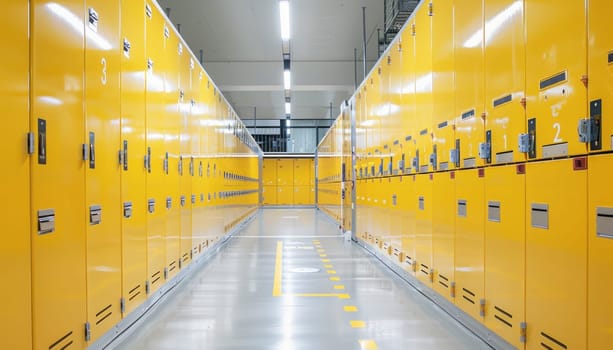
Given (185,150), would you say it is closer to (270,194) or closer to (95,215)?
(95,215)

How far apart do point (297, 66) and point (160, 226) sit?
11.2 m

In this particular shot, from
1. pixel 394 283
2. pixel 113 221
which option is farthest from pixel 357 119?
pixel 113 221

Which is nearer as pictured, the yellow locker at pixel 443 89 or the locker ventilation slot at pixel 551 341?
the locker ventilation slot at pixel 551 341

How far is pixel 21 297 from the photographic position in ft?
7.36

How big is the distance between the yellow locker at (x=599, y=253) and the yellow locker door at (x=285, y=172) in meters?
24.7

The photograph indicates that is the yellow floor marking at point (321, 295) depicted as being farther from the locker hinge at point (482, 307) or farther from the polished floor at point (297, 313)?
the locker hinge at point (482, 307)

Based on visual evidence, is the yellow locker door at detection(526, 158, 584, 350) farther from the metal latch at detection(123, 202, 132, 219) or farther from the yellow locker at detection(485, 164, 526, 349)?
the metal latch at detection(123, 202, 132, 219)

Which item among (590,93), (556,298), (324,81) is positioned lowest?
(556,298)

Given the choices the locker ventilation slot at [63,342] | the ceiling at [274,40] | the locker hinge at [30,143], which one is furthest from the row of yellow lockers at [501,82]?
the ceiling at [274,40]

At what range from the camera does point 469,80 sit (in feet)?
12.4

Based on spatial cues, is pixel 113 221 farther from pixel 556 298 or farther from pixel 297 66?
pixel 297 66

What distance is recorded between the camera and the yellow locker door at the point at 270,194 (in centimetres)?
2697

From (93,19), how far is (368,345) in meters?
3.18

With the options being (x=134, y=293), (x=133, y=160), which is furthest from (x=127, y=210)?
(x=134, y=293)
